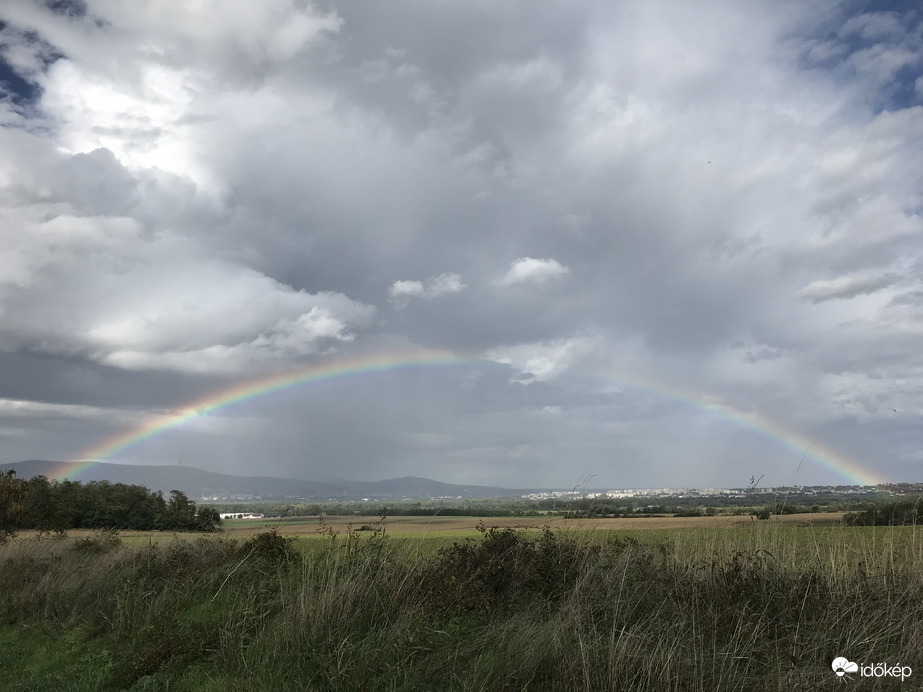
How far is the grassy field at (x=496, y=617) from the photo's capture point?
22.4 feet

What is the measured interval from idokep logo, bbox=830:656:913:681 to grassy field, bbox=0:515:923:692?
0.09 m

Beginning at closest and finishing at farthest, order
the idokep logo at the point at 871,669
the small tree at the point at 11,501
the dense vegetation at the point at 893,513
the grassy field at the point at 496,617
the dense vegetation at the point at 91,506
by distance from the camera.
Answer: the idokep logo at the point at 871,669 < the grassy field at the point at 496,617 < the dense vegetation at the point at 893,513 < the small tree at the point at 11,501 < the dense vegetation at the point at 91,506

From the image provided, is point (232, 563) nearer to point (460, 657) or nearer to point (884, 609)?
point (460, 657)

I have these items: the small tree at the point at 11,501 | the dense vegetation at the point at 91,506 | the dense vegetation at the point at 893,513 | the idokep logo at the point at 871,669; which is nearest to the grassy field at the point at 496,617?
the idokep logo at the point at 871,669

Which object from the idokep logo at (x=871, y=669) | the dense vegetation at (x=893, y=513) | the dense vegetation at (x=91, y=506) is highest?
the dense vegetation at (x=893, y=513)

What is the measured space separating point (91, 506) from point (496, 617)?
88.0m

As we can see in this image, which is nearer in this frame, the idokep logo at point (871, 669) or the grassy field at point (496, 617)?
the idokep logo at point (871, 669)

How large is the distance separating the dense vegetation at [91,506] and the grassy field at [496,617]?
53.2m

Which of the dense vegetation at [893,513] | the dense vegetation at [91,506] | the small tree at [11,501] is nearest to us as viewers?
the dense vegetation at [893,513]

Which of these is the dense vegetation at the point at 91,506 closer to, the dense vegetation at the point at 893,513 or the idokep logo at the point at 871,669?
the dense vegetation at the point at 893,513

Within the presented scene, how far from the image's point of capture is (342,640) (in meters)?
7.87

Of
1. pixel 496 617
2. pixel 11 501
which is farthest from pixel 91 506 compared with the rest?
pixel 496 617

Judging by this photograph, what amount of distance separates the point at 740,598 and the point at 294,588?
691cm

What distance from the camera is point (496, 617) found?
342 inches
